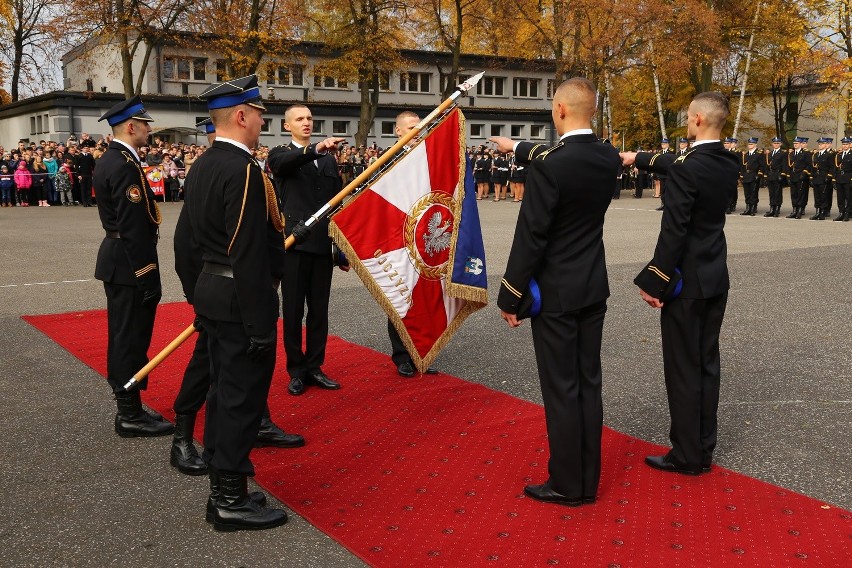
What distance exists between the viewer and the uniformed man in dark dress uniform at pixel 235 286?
3.77m

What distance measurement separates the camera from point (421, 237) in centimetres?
589

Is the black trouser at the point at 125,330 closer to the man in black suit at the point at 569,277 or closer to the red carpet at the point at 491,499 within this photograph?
the red carpet at the point at 491,499

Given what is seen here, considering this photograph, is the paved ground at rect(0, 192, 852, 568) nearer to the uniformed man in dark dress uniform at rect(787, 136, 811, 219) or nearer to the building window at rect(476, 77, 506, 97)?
the uniformed man in dark dress uniform at rect(787, 136, 811, 219)

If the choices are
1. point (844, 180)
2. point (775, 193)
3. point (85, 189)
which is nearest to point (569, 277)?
point (844, 180)

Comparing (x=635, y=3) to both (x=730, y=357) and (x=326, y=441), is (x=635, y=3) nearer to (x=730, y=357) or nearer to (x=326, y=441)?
(x=730, y=357)

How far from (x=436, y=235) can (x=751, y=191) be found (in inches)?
776

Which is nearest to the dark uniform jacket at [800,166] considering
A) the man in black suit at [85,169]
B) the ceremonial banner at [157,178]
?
the ceremonial banner at [157,178]

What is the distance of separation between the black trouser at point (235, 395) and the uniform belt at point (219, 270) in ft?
0.75

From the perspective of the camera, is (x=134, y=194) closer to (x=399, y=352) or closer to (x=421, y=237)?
(x=421, y=237)

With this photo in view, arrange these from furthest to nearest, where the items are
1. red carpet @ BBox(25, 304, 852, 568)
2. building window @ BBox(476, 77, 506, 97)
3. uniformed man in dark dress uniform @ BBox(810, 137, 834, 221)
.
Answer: building window @ BBox(476, 77, 506, 97) < uniformed man in dark dress uniform @ BBox(810, 137, 834, 221) < red carpet @ BBox(25, 304, 852, 568)

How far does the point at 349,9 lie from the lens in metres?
36.7

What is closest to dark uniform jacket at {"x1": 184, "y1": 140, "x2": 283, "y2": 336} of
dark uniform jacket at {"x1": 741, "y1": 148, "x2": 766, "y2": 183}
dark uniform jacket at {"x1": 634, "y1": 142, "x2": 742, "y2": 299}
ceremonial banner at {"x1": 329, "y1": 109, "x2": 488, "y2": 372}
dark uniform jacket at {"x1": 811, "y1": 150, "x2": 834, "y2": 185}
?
ceremonial banner at {"x1": 329, "y1": 109, "x2": 488, "y2": 372}

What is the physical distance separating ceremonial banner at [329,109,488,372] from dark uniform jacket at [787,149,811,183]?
734 inches

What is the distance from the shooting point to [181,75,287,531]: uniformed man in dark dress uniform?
12.4 feet
